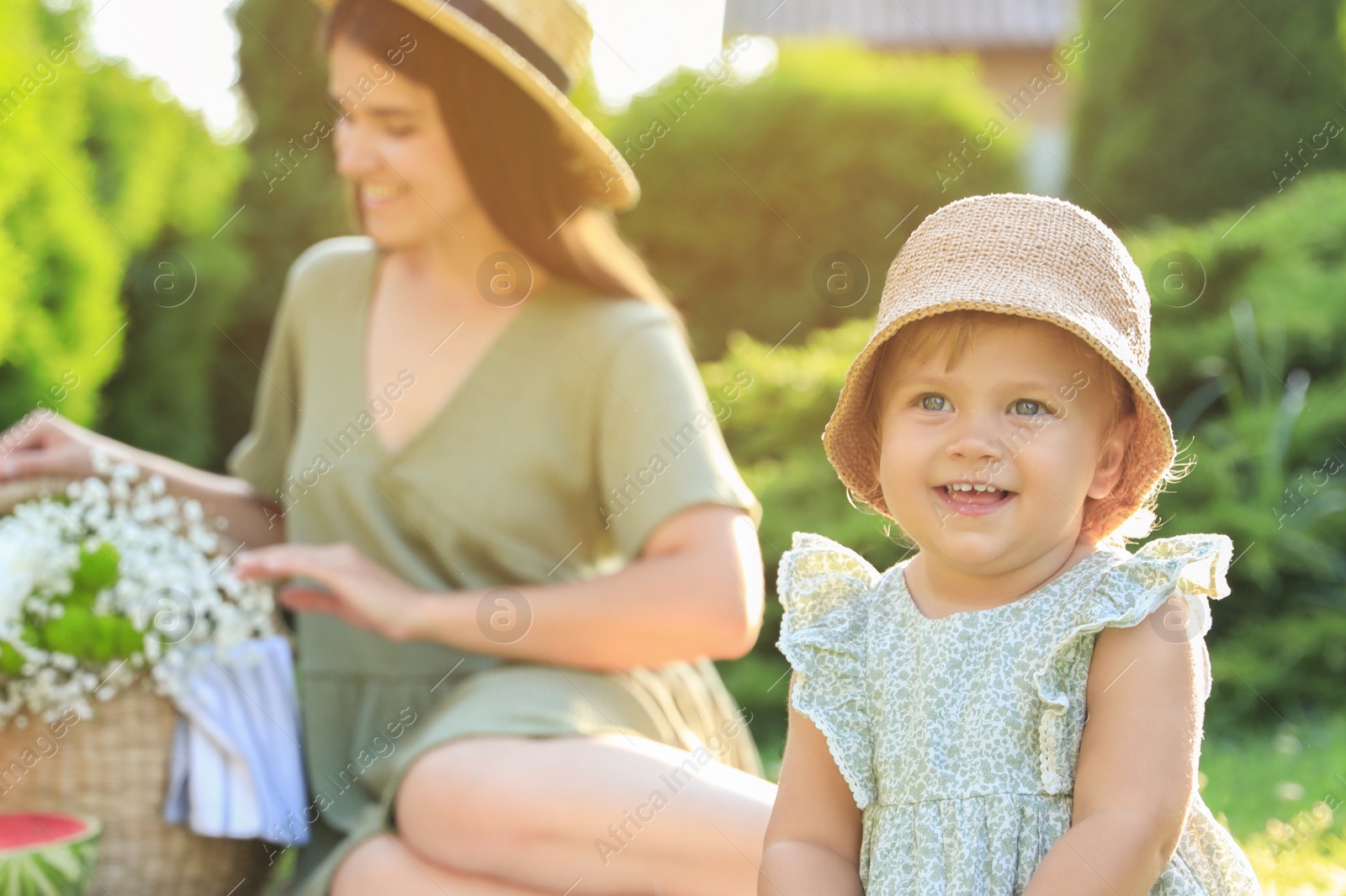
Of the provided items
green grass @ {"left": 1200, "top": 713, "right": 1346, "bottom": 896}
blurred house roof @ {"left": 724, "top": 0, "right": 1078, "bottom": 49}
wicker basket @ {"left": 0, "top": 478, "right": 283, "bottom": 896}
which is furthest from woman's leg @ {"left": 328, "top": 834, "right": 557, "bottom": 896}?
blurred house roof @ {"left": 724, "top": 0, "right": 1078, "bottom": 49}

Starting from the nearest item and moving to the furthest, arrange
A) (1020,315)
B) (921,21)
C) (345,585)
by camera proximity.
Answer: (1020,315), (345,585), (921,21)

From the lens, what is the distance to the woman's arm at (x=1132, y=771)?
134cm

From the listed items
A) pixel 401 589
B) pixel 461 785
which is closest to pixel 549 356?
pixel 401 589

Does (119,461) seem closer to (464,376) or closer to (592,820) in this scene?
(464,376)

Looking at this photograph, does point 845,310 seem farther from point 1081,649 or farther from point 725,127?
point 1081,649

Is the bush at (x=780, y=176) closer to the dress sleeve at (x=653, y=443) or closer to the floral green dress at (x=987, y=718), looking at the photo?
the dress sleeve at (x=653, y=443)

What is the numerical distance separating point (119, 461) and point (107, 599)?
38cm

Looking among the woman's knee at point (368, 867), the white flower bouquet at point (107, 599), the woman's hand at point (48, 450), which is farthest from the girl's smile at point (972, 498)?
the woman's hand at point (48, 450)

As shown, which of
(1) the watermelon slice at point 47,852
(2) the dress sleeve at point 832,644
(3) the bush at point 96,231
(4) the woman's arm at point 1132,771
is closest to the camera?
(4) the woman's arm at point 1132,771

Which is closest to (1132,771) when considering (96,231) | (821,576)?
(821,576)

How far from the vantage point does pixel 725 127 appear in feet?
30.5

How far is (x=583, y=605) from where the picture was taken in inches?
86.7

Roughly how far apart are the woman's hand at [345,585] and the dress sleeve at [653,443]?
0.38m

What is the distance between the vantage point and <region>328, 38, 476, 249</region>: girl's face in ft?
7.73
